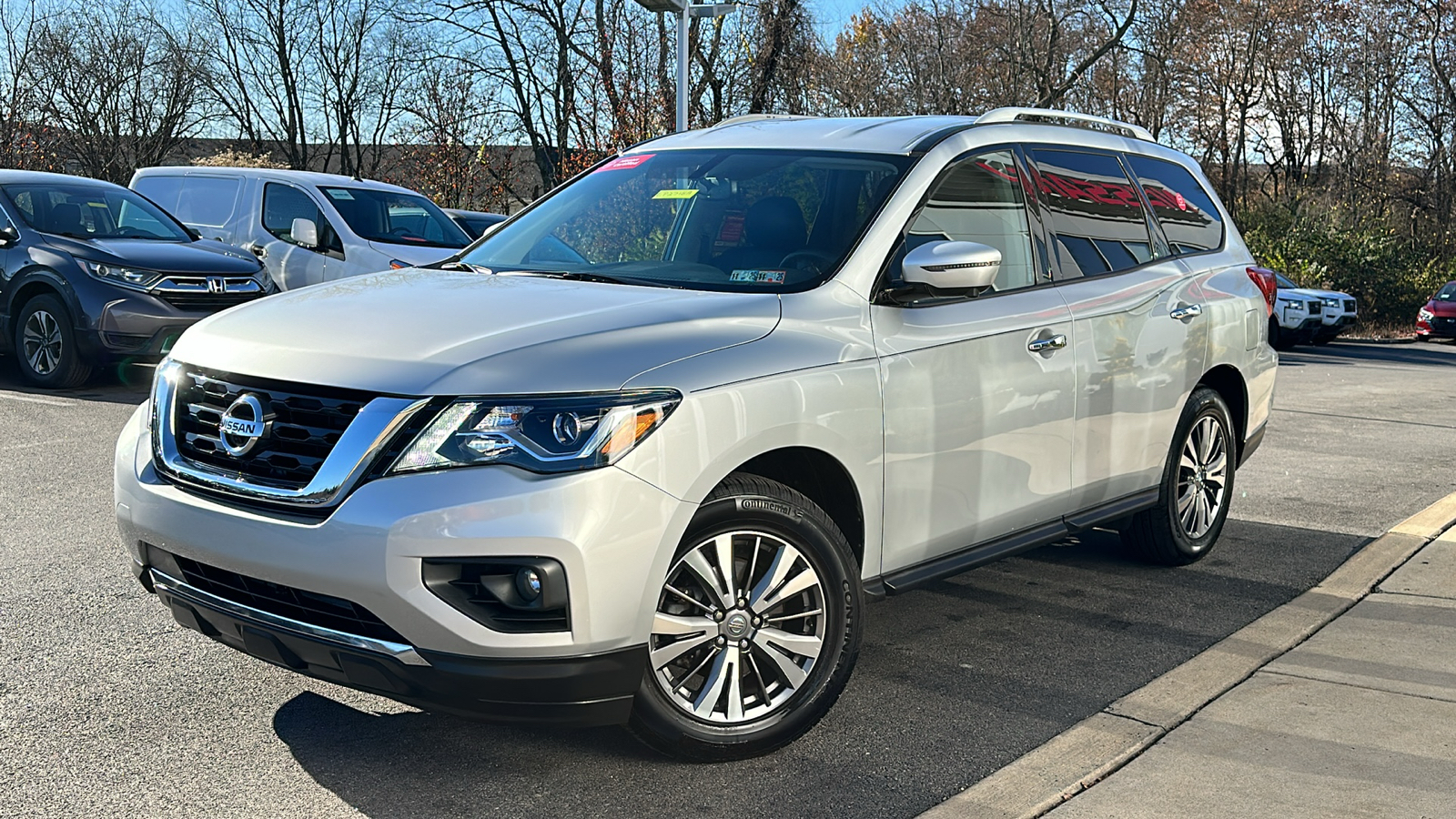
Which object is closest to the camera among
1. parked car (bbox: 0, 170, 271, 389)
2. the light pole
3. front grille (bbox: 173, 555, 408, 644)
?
front grille (bbox: 173, 555, 408, 644)

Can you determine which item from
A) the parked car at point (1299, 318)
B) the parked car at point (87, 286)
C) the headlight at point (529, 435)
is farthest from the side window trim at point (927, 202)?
the parked car at point (1299, 318)

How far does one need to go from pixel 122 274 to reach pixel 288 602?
8396mm

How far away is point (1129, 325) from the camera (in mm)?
5309

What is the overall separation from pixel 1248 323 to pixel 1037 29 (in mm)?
32530

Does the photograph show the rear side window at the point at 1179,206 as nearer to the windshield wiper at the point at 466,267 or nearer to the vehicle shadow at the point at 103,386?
the windshield wiper at the point at 466,267

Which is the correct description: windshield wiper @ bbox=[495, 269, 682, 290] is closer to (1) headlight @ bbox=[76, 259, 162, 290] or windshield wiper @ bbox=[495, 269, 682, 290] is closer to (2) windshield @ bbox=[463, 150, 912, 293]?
(2) windshield @ bbox=[463, 150, 912, 293]

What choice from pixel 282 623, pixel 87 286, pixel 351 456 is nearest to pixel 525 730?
pixel 282 623

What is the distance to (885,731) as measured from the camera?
159 inches

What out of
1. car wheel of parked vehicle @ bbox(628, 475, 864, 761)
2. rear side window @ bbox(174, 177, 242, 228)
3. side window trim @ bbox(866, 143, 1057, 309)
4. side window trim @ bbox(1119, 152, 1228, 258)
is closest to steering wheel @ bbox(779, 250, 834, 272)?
side window trim @ bbox(866, 143, 1057, 309)

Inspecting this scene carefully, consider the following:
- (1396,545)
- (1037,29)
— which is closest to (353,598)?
(1396,545)

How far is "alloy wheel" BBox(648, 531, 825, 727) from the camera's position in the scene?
3598 mm

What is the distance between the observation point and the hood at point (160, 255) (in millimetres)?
10844

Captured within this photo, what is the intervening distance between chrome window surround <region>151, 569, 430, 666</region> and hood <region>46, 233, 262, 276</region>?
7.93m

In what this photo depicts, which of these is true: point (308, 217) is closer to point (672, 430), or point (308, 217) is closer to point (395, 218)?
point (395, 218)
